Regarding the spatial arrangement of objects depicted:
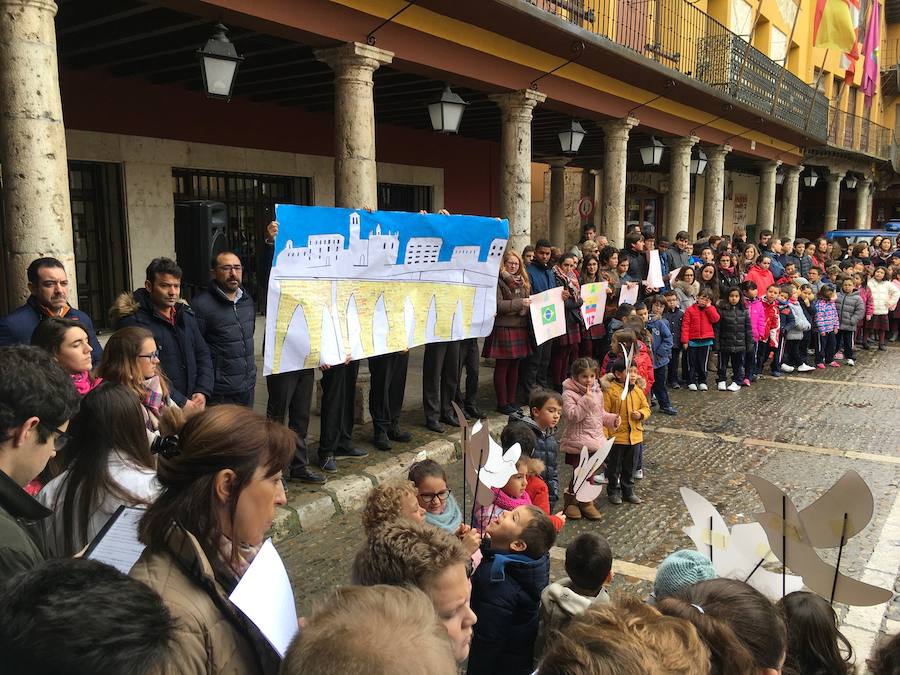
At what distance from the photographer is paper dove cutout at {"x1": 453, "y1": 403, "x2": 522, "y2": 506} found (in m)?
3.15

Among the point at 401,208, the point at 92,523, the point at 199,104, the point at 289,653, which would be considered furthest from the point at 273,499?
the point at 401,208

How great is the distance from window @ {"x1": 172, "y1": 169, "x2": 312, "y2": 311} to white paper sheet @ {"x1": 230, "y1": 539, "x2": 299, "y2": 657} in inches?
337

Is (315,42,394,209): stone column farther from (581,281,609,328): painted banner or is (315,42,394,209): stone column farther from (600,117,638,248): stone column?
(600,117,638,248): stone column

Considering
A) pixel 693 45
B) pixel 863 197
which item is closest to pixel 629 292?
pixel 693 45

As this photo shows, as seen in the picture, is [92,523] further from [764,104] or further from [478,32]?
[764,104]

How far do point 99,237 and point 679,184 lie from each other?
10455 millimetres

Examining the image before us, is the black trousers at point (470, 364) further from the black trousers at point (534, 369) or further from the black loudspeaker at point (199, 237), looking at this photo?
the black loudspeaker at point (199, 237)

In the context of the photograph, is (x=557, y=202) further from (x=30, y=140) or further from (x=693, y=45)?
(x=30, y=140)

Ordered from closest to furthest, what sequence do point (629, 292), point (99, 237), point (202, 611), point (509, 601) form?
A: point (202, 611) → point (509, 601) → point (629, 292) → point (99, 237)

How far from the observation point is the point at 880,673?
5.03 feet

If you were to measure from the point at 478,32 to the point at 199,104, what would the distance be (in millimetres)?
3970

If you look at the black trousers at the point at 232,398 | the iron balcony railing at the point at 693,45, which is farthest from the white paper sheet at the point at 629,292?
the black trousers at the point at 232,398

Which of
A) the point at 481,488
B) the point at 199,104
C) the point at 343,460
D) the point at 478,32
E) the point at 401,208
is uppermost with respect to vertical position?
the point at 478,32

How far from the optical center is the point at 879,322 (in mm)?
12047
